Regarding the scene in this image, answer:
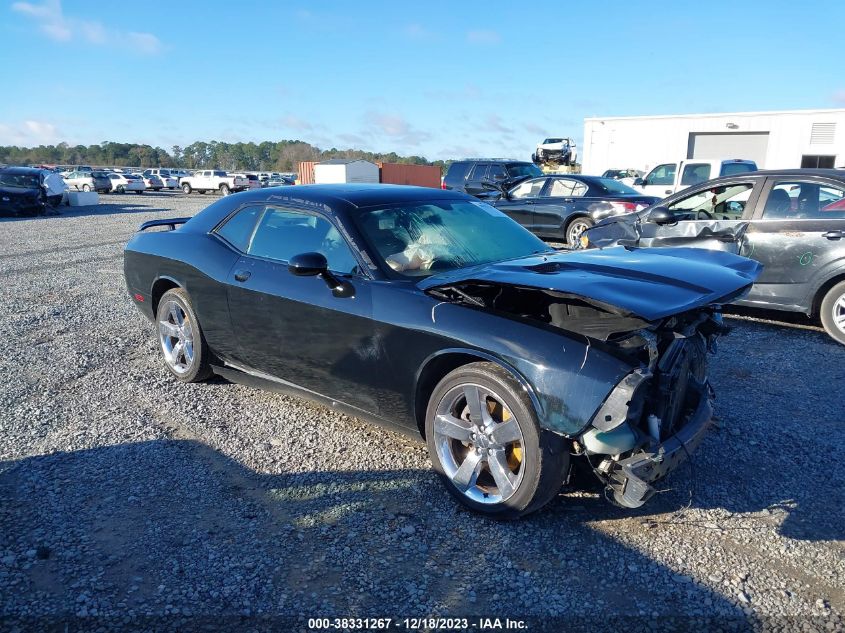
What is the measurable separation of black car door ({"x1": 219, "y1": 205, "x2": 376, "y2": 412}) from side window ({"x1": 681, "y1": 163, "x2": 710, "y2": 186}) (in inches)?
525

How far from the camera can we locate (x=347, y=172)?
1330 inches

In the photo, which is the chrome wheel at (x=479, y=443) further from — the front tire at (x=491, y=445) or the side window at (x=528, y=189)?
the side window at (x=528, y=189)

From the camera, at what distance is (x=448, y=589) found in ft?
8.71

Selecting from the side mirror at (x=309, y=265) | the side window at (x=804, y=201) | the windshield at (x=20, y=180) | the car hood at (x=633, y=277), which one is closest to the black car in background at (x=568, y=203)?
the side window at (x=804, y=201)

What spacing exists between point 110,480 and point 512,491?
87.8 inches

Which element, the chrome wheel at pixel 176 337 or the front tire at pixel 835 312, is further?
the front tire at pixel 835 312

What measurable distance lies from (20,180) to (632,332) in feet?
82.6

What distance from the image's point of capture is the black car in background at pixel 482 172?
658 inches

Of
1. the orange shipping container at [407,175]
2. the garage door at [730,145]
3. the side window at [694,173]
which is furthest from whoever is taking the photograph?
the orange shipping container at [407,175]

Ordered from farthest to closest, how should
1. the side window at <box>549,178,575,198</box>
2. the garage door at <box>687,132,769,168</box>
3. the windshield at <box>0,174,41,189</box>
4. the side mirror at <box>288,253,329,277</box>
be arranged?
the garage door at <box>687,132,769,168</box> → the windshield at <box>0,174,41,189</box> → the side window at <box>549,178,575,198</box> → the side mirror at <box>288,253,329,277</box>

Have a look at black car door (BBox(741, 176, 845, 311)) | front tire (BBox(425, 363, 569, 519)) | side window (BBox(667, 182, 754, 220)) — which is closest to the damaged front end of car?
front tire (BBox(425, 363, 569, 519))

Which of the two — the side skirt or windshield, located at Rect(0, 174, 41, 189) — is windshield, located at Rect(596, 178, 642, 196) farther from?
windshield, located at Rect(0, 174, 41, 189)

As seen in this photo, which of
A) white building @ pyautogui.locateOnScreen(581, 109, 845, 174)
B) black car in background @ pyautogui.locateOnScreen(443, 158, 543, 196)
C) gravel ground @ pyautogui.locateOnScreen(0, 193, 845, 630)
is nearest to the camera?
gravel ground @ pyautogui.locateOnScreen(0, 193, 845, 630)

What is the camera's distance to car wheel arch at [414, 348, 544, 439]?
2.97m
